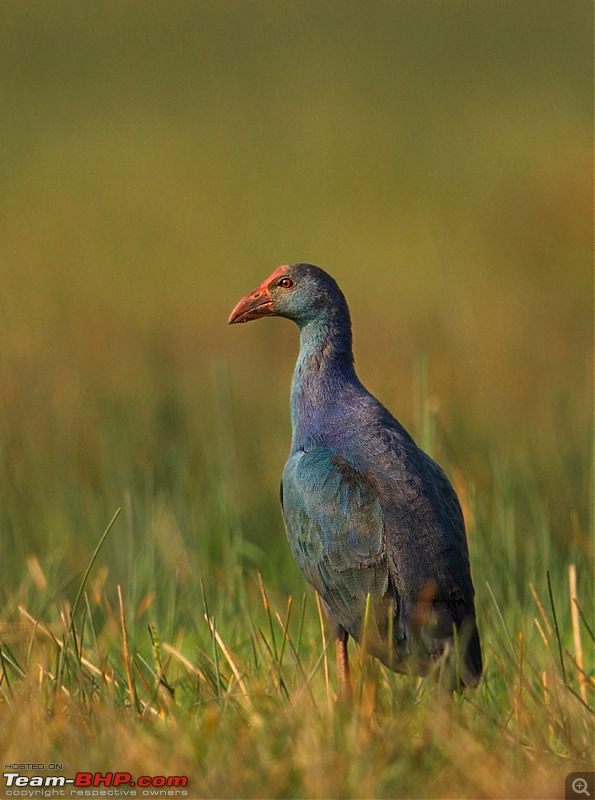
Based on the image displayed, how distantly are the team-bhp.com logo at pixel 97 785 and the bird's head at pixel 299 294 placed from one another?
1628 millimetres

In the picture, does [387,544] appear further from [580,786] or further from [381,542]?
[580,786]

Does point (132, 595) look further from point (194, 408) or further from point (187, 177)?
point (187, 177)

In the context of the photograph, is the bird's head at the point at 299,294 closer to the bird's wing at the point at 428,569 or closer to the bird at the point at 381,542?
the bird at the point at 381,542

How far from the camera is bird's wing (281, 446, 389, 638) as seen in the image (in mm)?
3670

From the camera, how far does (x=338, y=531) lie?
12.2 ft

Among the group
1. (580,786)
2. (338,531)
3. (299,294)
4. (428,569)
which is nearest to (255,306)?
(299,294)

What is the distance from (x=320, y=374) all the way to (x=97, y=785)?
5.04 ft

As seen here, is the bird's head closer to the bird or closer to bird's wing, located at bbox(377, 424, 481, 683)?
the bird

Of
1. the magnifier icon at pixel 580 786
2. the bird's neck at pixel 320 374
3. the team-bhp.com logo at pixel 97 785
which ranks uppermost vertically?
the bird's neck at pixel 320 374

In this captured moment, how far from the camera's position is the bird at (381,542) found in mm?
3617

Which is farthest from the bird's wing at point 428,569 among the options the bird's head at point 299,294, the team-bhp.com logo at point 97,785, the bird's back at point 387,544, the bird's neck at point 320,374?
the team-bhp.com logo at point 97,785

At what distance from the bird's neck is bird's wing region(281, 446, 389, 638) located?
0.19m

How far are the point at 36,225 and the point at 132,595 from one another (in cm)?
897

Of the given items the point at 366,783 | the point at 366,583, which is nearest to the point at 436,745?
the point at 366,783
